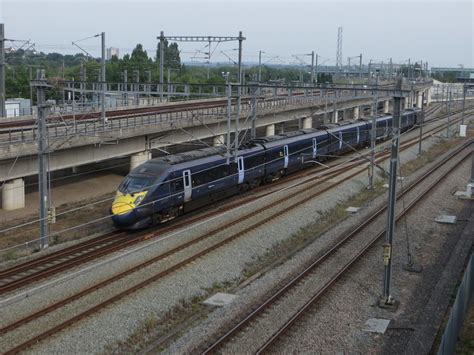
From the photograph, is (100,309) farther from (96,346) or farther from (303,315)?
(303,315)

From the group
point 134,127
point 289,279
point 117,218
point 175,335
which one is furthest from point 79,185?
point 175,335

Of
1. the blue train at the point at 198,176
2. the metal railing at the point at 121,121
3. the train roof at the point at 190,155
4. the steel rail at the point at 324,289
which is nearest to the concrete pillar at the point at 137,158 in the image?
the metal railing at the point at 121,121

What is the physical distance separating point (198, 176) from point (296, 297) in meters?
10.3

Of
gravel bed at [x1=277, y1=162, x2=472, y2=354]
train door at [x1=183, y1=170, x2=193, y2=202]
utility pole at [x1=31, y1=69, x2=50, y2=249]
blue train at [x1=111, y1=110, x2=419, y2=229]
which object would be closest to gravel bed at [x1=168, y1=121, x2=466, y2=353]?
gravel bed at [x1=277, y1=162, x2=472, y2=354]

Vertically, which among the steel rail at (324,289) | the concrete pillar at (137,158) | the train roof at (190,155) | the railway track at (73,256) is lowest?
the railway track at (73,256)

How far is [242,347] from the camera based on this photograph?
517 inches

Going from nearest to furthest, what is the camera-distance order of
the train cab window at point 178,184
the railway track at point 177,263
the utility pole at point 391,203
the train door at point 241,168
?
1. the railway track at point 177,263
2. the utility pole at point 391,203
3. the train cab window at point 178,184
4. the train door at point 241,168

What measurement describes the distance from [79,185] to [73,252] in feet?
56.7

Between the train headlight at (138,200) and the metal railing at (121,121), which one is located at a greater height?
the metal railing at (121,121)

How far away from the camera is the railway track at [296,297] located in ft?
43.9

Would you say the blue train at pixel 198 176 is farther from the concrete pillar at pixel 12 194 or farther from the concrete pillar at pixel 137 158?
the concrete pillar at pixel 137 158

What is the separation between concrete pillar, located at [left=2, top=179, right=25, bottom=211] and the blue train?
9.02 m

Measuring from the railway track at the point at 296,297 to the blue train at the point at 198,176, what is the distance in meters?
3.61

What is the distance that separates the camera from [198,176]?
25500 millimetres
